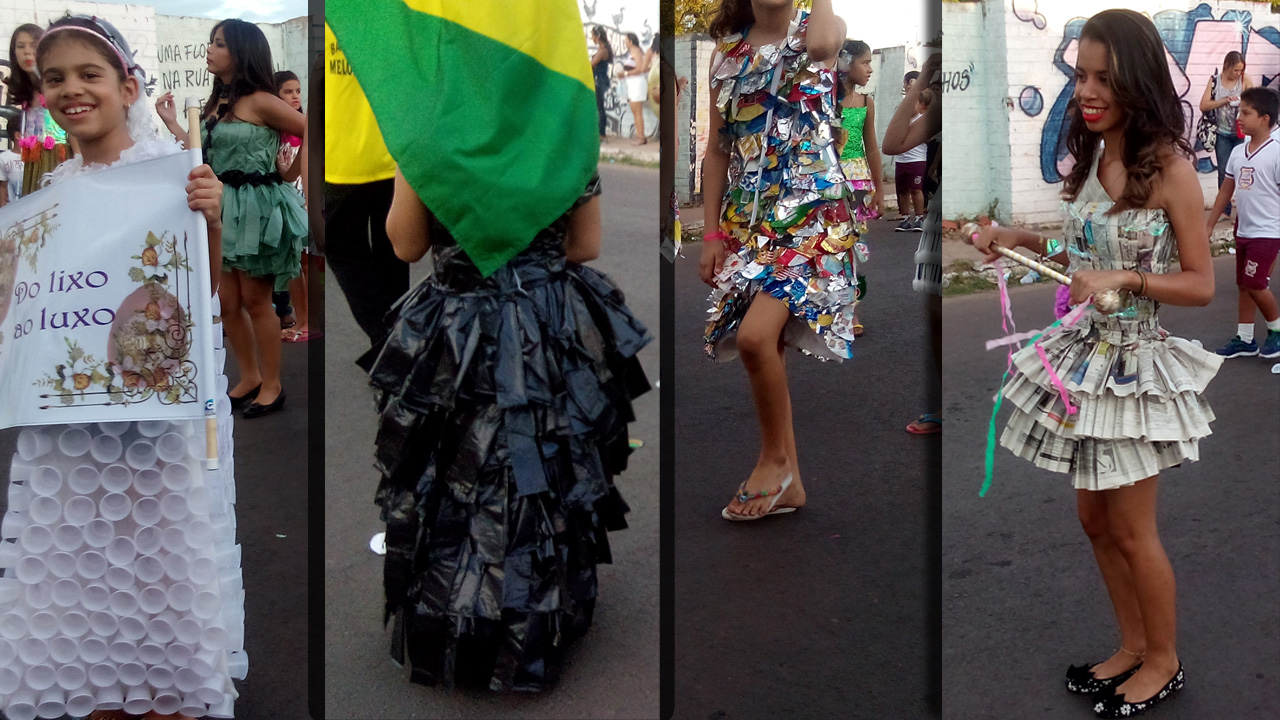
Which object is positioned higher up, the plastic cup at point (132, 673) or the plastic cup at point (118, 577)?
the plastic cup at point (118, 577)

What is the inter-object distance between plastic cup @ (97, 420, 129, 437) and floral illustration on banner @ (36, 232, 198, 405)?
10 centimetres

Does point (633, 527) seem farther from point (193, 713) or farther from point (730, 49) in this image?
point (730, 49)

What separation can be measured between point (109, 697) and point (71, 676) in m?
0.10

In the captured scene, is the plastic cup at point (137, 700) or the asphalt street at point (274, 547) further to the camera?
the asphalt street at point (274, 547)

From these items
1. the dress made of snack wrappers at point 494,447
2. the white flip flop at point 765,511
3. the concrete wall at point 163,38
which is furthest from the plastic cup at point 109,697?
the white flip flop at point 765,511

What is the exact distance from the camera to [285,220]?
428 cm

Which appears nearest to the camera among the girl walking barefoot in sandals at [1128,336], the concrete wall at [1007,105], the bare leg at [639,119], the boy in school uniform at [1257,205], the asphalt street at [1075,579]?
the girl walking barefoot in sandals at [1128,336]

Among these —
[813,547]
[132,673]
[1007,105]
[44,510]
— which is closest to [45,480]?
[44,510]

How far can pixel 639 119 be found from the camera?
139 inches

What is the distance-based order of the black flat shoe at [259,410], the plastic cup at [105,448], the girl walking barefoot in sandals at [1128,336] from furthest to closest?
the black flat shoe at [259,410], the girl walking barefoot in sandals at [1128,336], the plastic cup at [105,448]

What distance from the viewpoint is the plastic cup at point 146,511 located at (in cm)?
240

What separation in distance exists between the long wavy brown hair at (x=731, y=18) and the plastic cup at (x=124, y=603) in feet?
7.34

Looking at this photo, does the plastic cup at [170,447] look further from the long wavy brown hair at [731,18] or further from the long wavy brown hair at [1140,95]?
the long wavy brown hair at [1140,95]

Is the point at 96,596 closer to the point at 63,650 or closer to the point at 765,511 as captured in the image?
the point at 63,650
